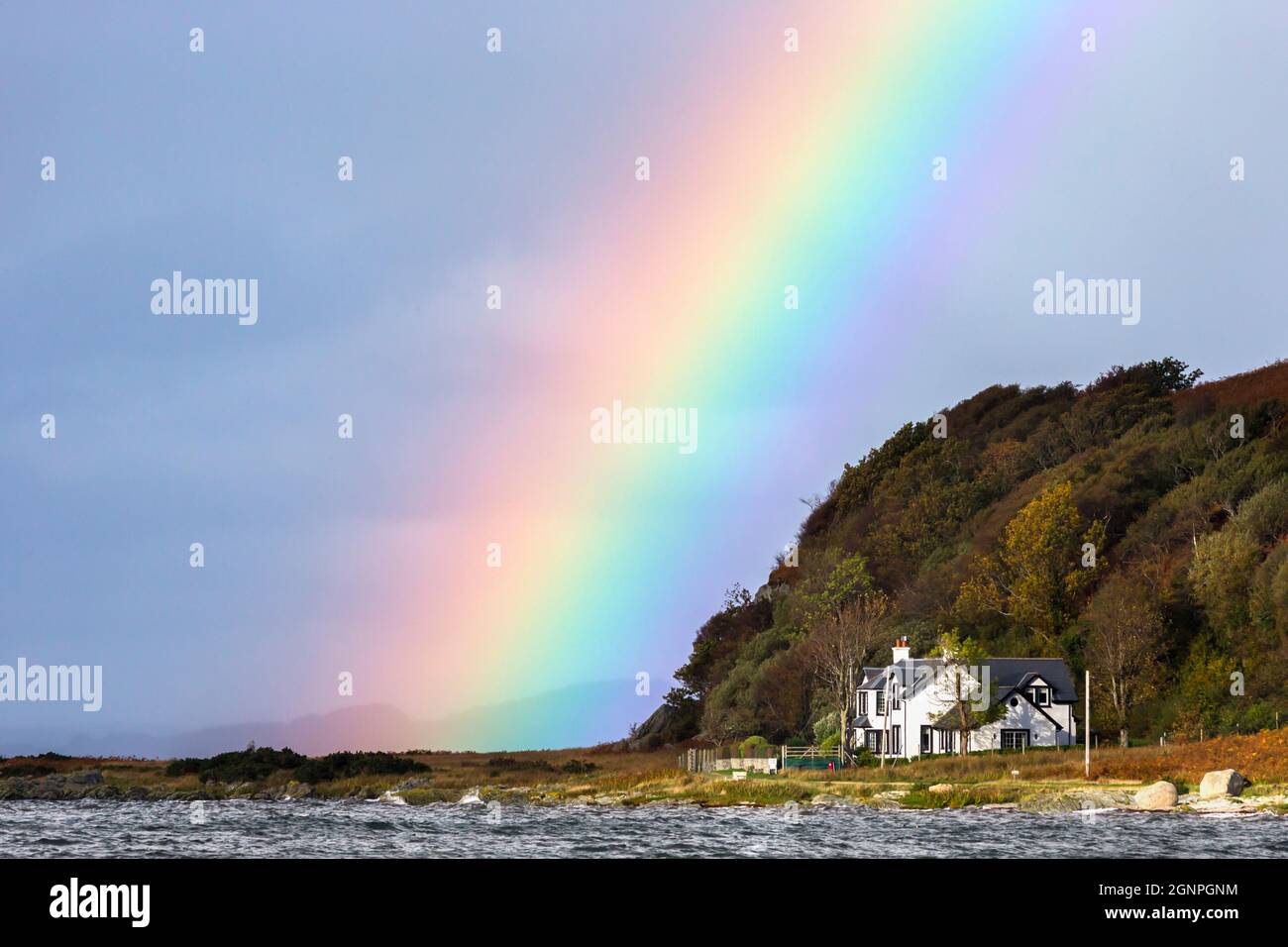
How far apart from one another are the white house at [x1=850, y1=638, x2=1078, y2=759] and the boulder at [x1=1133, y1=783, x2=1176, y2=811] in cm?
2644

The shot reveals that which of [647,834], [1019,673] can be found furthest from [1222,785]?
[1019,673]

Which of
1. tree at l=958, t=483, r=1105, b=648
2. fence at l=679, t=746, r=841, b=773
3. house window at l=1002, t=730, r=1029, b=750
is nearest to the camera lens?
fence at l=679, t=746, r=841, b=773

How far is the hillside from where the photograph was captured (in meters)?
91.2

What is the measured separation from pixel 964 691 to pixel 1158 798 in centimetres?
2919

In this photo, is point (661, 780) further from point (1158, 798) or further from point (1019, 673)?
point (1158, 798)

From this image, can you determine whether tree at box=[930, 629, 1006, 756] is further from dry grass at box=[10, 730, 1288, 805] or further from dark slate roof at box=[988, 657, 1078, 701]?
dry grass at box=[10, 730, 1288, 805]

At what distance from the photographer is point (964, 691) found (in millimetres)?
86500

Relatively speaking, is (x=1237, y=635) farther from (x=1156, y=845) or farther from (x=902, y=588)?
(x=1156, y=845)

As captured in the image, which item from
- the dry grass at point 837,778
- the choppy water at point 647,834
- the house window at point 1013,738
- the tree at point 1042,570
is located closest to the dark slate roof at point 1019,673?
the house window at point 1013,738

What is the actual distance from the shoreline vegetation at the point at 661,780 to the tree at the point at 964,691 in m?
3.26

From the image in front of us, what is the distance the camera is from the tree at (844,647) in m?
93.2
